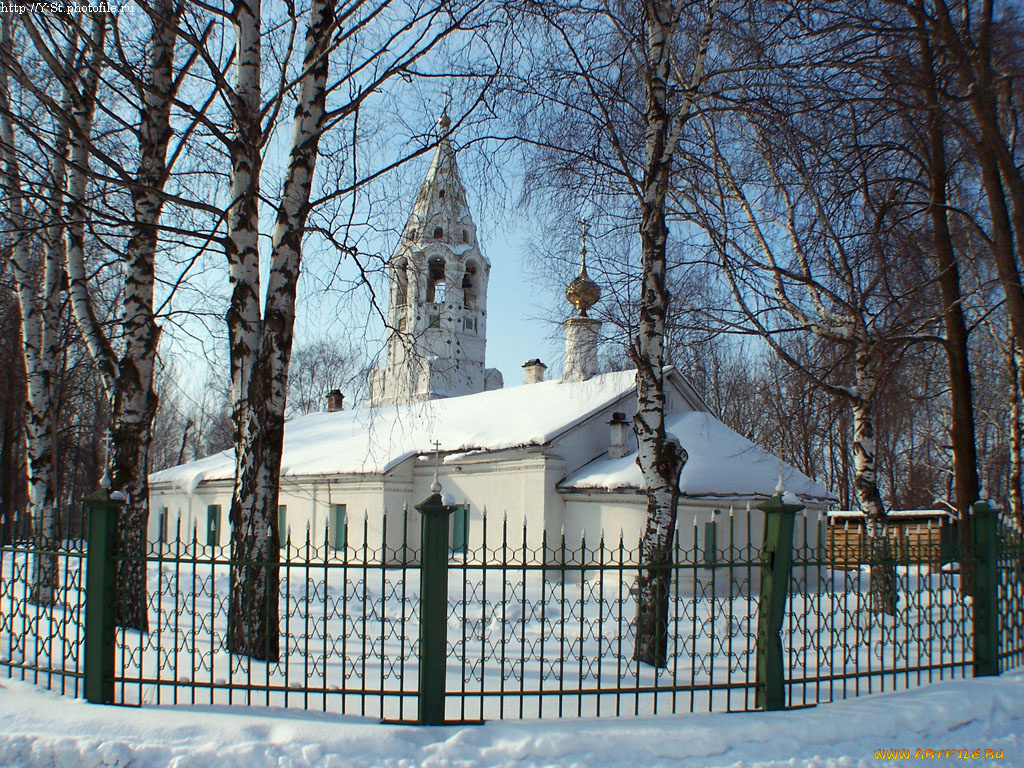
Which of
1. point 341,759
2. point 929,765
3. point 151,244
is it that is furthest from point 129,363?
point 929,765

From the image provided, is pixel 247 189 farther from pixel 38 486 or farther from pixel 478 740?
pixel 38 486

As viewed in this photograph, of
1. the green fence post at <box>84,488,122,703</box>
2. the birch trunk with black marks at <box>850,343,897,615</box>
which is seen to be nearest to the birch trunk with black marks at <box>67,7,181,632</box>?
the green fence post at <box>84,488,122,703</box>

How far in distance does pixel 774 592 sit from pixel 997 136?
6.93 meters

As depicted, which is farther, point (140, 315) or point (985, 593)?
point (140, 315)

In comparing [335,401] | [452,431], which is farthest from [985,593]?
[335,401]

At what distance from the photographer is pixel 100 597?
18.4 ft

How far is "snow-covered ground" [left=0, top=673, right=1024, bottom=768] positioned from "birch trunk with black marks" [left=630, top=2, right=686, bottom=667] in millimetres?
3112

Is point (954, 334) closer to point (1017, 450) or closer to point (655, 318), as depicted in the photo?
point (1017, 450)

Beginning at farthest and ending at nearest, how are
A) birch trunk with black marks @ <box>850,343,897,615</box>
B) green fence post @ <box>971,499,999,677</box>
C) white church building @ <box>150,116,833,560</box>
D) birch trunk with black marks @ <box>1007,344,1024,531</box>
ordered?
1. white church building @ <box>150,116,833,560</box>
2. birch trunk with black marks @ <box>1007,344,1024,531</box>
3. birch trunk with black marks @ <box>850,343,897,615</box>
4. green fence post @ <box>971,499,999,677</box>

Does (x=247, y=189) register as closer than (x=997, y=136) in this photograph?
Yes

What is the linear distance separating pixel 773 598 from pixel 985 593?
2.37 m

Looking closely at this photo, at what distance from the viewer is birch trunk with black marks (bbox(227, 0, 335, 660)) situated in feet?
25.4

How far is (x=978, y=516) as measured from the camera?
22.9 feet

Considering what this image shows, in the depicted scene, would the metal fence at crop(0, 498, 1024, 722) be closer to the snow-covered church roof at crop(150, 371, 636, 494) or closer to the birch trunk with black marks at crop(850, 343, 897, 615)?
→ the birch trunk with black marks at crop(850, 343, 897, 615)
